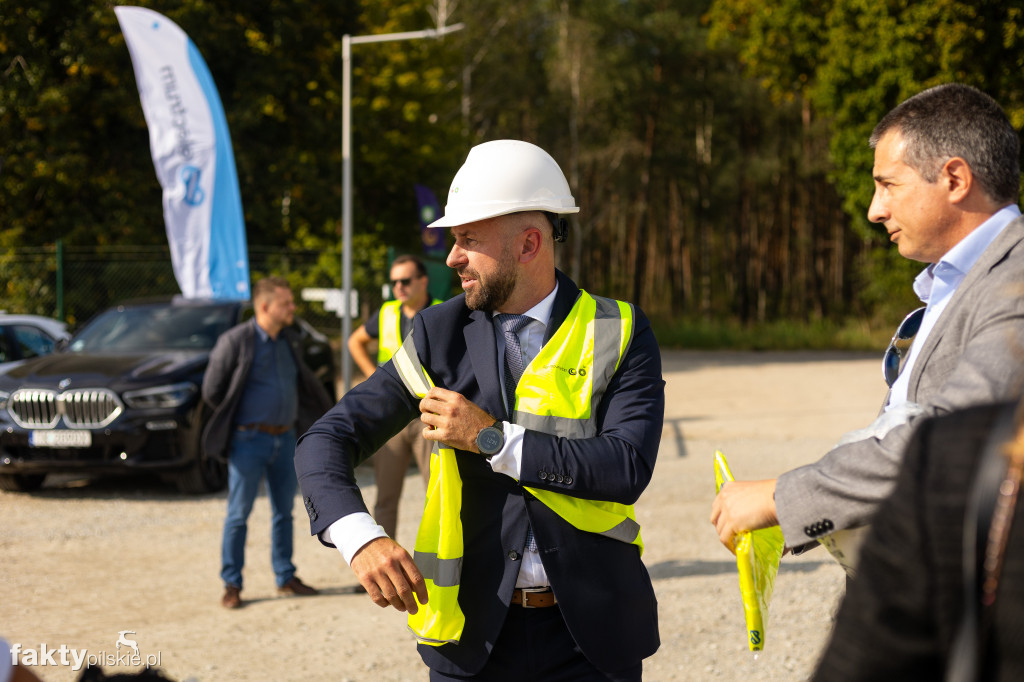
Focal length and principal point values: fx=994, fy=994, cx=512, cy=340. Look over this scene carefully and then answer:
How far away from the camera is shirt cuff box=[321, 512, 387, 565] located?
229 cm

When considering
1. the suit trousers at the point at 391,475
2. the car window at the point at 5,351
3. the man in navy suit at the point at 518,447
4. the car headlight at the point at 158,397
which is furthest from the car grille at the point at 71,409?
the man in navy suit at the point at 518,447

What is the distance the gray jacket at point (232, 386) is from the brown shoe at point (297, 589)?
96 cm

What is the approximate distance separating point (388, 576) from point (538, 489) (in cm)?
42

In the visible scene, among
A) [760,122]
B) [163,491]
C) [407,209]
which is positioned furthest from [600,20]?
[163,491]

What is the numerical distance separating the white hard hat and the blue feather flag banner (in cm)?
1085

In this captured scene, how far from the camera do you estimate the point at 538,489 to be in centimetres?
242

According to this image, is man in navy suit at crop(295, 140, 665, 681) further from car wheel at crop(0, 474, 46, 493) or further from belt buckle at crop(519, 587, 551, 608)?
car wheel at crop(0, 474, 46, 493)

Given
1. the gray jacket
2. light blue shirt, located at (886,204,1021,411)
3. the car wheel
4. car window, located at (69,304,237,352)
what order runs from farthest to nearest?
car window, located at (69,304,237,352)
the car wheel
the gray jacket
light blue shirt, located at (886,204,1021,411)

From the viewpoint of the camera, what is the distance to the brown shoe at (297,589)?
656 centimetres

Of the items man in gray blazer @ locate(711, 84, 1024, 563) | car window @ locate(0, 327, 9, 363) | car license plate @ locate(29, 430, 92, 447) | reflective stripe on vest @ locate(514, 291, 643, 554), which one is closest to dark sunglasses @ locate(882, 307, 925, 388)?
man in gray blazer @ locate(711, 84, 1024, 563)

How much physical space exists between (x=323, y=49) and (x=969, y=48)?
16677 mm

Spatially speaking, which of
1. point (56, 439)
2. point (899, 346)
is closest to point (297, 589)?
point (56, 439)

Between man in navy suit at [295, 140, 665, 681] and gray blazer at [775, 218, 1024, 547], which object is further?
man in navy suit at [295, 140, 665, 681]

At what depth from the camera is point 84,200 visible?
2441 centimetres
